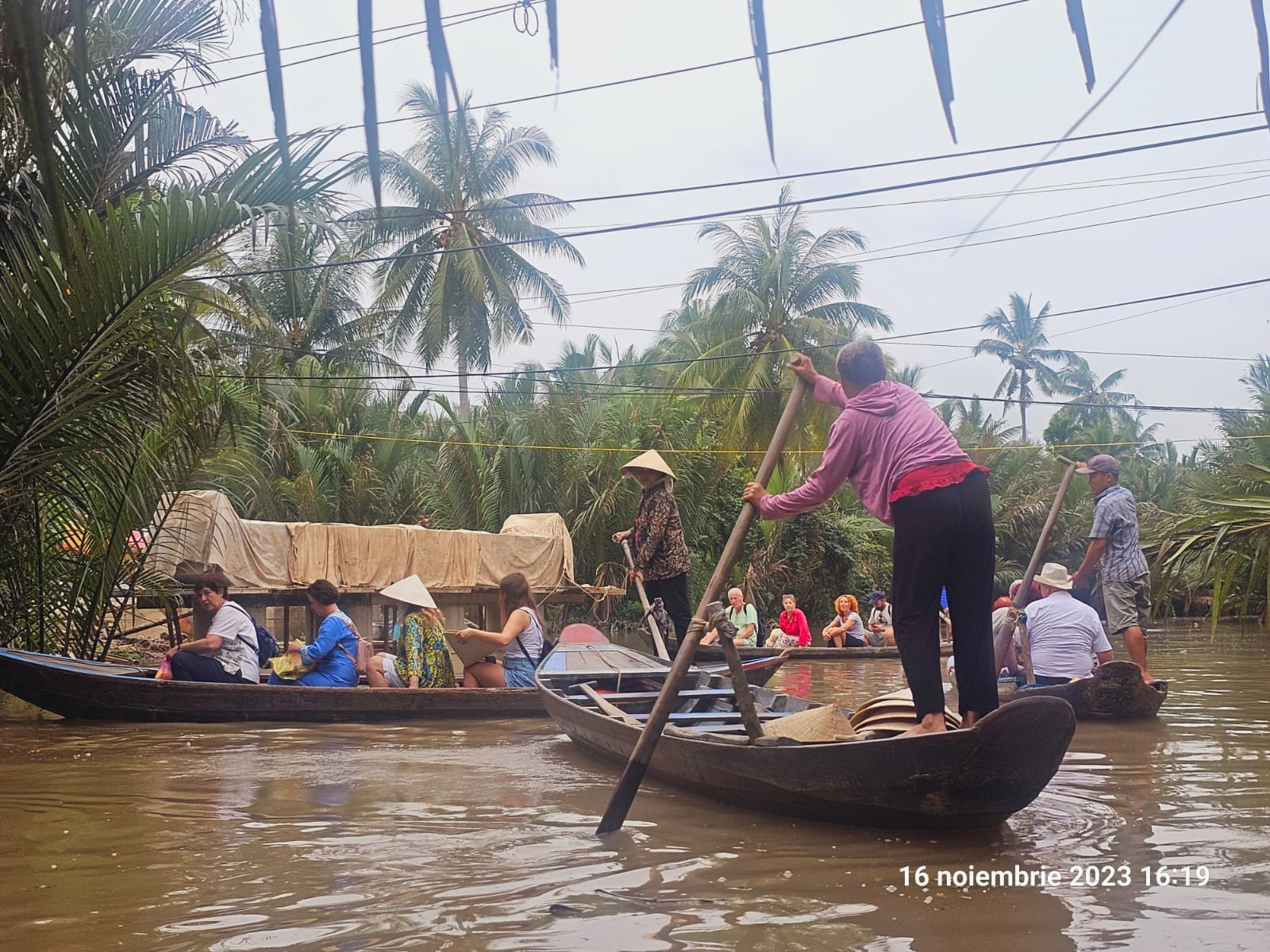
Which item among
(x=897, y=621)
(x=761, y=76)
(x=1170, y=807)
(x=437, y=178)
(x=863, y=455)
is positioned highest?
(x=437, y=178)

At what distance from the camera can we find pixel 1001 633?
7.49 meters

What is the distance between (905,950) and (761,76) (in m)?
2.66

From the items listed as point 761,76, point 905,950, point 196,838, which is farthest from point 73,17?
point 196,838

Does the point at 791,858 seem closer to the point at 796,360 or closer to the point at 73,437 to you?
the point at 796,360

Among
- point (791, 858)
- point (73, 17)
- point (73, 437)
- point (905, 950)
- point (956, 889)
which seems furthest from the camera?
point (73, 437)

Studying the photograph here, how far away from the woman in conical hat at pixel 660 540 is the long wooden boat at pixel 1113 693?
2711 millimetres

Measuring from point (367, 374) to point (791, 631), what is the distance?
13.7 metres

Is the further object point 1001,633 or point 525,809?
point 1001,633

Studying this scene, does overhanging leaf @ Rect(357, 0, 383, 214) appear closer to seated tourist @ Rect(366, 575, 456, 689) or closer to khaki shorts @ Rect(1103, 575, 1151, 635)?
khaki shorts @ Rect(1103, 575, 1151, 635)

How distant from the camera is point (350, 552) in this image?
16406mm

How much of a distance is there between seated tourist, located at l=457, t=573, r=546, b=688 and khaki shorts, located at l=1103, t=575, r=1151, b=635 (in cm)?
396

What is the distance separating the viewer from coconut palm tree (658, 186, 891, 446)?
25953mm

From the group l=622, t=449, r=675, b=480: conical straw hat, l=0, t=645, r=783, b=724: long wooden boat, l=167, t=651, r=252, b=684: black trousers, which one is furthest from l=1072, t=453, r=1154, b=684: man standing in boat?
l=167, t=651, r=252, b=684: black trousers

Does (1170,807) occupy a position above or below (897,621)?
below
